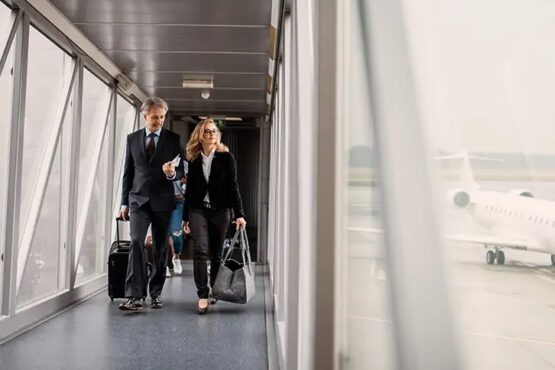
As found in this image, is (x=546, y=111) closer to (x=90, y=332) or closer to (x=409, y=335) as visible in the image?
(x=409, y=335)

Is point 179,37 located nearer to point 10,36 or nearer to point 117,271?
point 10,36

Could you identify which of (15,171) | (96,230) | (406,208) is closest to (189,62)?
(96,230)

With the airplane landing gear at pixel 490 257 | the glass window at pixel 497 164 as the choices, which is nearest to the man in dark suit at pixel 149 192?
the glass window at pixel 497 164

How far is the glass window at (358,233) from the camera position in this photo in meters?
1.08

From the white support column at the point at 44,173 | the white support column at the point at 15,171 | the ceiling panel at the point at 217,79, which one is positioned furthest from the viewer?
the ceiling panel at the point at 217,79

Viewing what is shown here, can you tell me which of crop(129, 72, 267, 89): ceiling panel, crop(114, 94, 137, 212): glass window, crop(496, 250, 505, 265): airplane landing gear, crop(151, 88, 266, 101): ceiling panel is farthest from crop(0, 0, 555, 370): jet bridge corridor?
crop(151, 88, 266, 101): ceiling panel

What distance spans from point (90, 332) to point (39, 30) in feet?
Answer: 7.42

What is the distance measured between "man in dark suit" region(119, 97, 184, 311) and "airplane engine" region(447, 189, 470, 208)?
3.91m

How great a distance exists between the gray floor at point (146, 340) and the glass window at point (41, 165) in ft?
1.19

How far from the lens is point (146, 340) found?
3.53 metres

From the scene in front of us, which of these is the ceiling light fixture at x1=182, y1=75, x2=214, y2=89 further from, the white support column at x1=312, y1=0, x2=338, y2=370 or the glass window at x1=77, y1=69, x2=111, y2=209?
the white support column at x1=312, y1=0, x2=338, y2=370

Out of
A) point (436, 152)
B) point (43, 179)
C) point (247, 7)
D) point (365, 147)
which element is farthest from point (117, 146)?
point (436, 152)

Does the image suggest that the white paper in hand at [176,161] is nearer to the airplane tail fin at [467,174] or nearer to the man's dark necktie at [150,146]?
the man's dark necktie at [150,146]

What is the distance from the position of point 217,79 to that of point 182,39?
1.44 m
